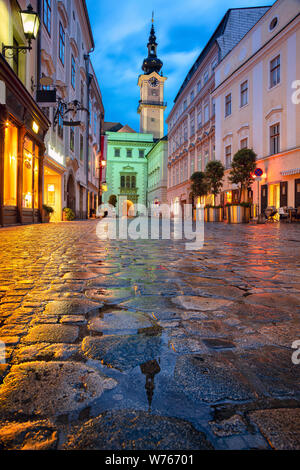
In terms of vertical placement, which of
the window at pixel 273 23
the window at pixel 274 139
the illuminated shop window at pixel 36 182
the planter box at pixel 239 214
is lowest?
the planter box at pixel 239 214

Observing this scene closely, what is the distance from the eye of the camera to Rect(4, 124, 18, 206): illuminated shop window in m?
9.77

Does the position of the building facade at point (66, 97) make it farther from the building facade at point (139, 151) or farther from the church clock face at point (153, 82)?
the church clock face at point (153, 82)

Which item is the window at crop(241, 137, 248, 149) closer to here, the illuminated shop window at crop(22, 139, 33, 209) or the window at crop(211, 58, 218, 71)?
the window at crop(211, 58, 218, 71)

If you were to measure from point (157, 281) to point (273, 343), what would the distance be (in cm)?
138

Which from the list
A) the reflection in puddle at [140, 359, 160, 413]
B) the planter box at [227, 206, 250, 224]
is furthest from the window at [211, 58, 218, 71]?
the reflection in puddle at [140, 359, 160, 413]

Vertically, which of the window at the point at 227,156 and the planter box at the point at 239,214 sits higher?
the window at the point at 227,156

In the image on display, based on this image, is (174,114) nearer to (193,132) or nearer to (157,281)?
(193,132)

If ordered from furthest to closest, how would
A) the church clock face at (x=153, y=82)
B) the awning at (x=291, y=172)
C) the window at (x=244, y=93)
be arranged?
the church clock face at (x=153, y=82) < the window at (x=244, y=93) < the awning at (x=291, y=172)

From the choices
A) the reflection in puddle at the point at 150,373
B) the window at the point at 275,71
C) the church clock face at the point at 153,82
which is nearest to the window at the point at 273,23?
the window at the point at 275,71

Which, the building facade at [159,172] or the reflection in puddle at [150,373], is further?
the building facade at [159,172]

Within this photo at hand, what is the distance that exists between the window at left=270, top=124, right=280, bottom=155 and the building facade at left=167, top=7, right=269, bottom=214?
255 inches

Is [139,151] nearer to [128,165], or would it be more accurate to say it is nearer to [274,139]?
[128,165]

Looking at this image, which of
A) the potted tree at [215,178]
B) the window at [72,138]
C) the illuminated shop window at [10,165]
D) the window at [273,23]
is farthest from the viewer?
the window at [72,138]

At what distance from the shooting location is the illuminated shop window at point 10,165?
977 cm
